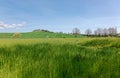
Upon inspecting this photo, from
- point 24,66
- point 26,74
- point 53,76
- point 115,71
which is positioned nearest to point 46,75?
point 53,76

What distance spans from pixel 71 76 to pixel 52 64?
1.24 ft

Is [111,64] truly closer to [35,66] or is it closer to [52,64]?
[52,64]

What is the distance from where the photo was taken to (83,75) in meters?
3.08

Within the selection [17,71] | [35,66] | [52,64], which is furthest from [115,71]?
[17,71]

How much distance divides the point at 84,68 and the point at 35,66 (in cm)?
83

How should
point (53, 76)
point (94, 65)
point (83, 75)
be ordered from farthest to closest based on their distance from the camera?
point (94, 65) → point (83, 75) → point (53, 76)

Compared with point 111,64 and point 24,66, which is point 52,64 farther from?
point 111,64

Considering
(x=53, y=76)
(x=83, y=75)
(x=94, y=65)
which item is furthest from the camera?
(x=94, y=65)

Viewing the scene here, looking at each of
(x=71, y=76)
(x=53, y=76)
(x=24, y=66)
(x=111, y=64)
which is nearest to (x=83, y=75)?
(x=71, y=76)

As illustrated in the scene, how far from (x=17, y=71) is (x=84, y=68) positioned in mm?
1110

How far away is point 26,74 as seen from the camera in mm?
2965

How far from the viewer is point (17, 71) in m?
3.00

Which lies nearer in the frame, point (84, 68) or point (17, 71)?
point (17, 71)

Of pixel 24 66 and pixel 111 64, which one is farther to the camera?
pixel 111 64
